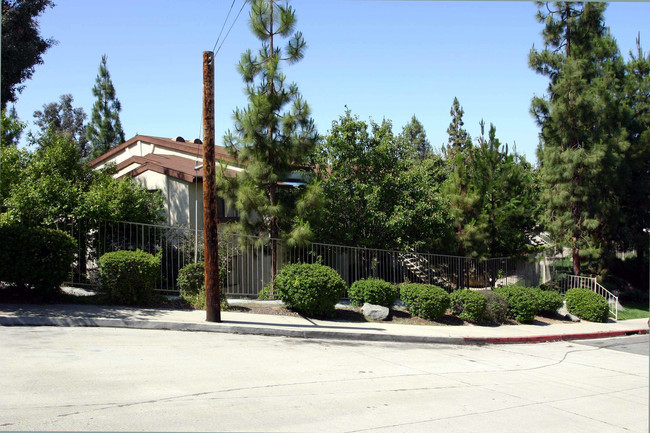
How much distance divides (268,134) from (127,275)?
5.92 meters

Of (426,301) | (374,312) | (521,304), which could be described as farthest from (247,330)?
(521,304)

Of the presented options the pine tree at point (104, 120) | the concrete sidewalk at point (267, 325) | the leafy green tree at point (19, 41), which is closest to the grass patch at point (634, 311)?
the concrete sidewalk at point (267, 325)

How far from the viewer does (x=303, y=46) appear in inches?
639

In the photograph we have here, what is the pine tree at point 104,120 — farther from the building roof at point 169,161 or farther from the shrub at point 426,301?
the shrub at point 426,301

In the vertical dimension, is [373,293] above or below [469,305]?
above

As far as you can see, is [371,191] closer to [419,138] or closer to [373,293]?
[373,293]

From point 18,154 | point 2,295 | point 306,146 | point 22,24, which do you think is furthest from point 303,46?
point 2,295

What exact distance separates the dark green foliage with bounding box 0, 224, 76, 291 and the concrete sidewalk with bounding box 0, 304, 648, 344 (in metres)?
0.60

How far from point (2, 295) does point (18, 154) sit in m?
5.36

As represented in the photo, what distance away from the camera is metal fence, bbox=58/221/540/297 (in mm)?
14789

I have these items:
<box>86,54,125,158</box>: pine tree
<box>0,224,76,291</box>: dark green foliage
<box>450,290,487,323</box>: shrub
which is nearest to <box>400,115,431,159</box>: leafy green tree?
<box>86,54,125,158</box>: pine tree

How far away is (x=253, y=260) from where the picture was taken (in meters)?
17.5

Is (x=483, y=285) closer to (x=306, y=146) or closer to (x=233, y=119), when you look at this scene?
(x=306, y=146)

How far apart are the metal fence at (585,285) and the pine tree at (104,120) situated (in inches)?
1157
